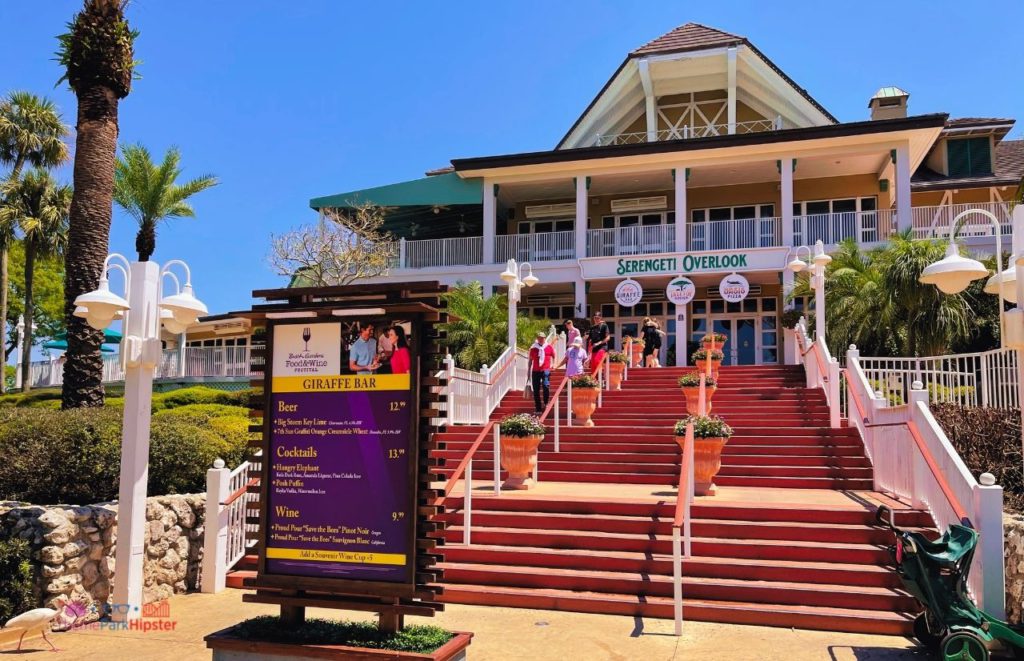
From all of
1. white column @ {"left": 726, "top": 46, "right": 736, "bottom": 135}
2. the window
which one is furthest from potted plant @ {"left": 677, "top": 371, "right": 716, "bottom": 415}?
the window

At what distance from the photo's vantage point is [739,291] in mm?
22578

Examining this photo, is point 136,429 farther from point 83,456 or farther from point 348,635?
point 348,635

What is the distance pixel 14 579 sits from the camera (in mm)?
6828

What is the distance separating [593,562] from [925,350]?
10.5 meters

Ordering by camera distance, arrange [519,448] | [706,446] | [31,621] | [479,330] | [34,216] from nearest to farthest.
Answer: [31,621] < [706,446] < [519,448] < [479,330] < [34,216]

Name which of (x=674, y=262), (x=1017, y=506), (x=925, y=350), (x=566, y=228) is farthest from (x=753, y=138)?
(x=1017, y=506)

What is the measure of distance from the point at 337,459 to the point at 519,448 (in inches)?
224

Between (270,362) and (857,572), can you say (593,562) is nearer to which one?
(857,572)

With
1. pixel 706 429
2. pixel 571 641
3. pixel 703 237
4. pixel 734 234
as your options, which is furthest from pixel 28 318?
pixel 571 641

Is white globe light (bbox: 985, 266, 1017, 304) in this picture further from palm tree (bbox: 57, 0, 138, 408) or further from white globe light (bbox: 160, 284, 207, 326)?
palm tree (bbox: 57, 0, 138, 408)

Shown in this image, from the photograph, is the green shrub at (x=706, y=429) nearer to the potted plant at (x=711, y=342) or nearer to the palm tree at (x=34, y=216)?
the potted plant at (x=711, y=342)

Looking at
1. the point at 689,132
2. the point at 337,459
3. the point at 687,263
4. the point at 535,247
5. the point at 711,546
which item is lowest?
the point at 711,546

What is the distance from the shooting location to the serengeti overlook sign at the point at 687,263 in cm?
2333

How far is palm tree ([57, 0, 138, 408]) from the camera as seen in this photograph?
37.5 feet
